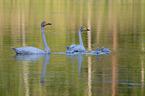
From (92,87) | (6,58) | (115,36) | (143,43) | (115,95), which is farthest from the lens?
(115,36)

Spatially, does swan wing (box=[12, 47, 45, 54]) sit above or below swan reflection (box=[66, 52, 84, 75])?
above

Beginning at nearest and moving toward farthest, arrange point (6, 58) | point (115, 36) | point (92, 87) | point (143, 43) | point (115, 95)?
point (115, 95), point (92, 87), point (6, 58), point (143, 43), point (115, 36)

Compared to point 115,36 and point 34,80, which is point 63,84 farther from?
point 115,36

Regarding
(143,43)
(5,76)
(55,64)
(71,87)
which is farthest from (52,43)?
(71,87)

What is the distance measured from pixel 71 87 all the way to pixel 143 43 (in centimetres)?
1148

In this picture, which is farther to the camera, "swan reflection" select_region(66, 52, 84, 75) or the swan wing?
the swan wing

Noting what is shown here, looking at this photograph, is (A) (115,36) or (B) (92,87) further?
(A) (115,36)

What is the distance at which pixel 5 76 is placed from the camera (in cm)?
1445

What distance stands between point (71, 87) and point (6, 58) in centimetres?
629

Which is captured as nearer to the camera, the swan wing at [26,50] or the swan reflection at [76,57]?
the swan reflection at [76,57]

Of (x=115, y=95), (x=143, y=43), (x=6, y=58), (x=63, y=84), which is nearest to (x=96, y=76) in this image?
(x=63, y=84)

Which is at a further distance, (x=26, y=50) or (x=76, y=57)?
(x=26, y=50)

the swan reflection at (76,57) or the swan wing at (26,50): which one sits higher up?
the swan wing at (26,50)

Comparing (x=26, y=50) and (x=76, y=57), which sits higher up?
(x=26, y=50)
